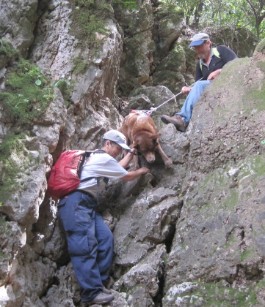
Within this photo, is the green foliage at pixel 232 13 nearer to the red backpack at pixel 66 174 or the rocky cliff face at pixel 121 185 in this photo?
the rocky cliff face at pixel 121 185

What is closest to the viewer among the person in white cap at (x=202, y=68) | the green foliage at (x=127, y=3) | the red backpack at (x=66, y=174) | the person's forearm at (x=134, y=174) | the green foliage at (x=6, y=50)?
the red backpack at (x=66, y=174)

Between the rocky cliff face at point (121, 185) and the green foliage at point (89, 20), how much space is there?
3 centimetres

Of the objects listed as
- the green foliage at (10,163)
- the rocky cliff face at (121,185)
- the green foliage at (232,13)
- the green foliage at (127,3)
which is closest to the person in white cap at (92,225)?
the rocky cliff face at (121,185)

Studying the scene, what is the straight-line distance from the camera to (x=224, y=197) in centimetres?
603

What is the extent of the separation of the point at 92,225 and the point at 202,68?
3.80m

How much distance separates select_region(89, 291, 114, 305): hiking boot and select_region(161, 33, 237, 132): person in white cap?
3.40 meters

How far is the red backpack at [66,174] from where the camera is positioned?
21.0ft

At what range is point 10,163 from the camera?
5977 mm

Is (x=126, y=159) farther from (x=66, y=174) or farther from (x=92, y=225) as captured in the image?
(x=92, y=225)

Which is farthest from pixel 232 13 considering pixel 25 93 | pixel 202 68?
pixel 25 93

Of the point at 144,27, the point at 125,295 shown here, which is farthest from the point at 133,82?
the point at 125,295

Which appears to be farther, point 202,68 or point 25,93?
point 202,68

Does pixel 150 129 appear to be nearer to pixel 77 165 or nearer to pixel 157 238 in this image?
pixel 77 165

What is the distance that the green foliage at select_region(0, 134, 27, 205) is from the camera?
573 cm
